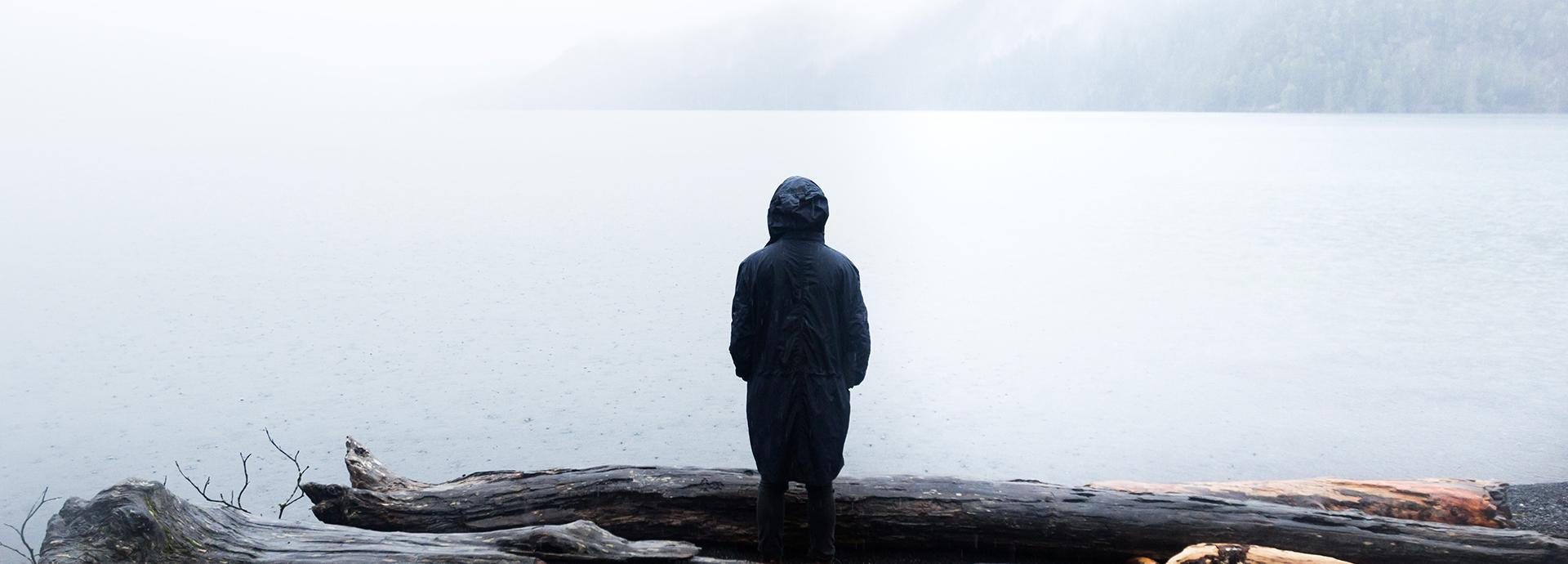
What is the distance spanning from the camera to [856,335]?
3521mm

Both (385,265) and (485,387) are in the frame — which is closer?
(485,387)

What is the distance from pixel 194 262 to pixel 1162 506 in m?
11.7

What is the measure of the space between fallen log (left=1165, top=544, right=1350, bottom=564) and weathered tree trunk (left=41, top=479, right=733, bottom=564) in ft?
5.41

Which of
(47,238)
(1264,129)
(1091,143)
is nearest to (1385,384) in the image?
(47,238)

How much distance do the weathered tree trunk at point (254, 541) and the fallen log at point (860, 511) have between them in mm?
511

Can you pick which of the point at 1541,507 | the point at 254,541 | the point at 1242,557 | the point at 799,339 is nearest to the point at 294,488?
the point at 254,541

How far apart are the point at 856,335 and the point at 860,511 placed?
2.74ft

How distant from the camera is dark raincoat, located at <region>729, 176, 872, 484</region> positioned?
3.45 m

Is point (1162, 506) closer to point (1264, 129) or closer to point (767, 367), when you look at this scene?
point (767, 367)

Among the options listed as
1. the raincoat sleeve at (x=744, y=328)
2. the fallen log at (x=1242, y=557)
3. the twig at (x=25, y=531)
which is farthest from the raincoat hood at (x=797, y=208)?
the twig at (x=25, y=531)

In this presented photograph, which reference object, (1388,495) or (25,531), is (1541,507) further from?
(25,531)

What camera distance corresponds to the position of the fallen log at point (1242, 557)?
3367mm

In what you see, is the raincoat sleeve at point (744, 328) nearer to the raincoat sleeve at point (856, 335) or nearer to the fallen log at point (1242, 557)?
the raincoat sleeve at point (856, 335)

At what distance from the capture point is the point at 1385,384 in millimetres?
8273
